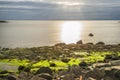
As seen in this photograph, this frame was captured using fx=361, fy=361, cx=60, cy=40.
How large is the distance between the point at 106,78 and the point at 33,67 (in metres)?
17.5

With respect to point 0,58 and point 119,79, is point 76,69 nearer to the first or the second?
point 119,79

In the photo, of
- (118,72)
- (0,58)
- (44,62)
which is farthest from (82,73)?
(0,58)

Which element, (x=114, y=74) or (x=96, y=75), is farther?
(x=96, y=75)

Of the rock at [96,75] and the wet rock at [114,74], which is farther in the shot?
the rock at [96,75]

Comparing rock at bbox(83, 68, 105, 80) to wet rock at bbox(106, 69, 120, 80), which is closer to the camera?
wet rock at bbox(106, 69, 120, 80)

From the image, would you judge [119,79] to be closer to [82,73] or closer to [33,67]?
[82,73]

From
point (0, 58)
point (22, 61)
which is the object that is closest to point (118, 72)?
point (22, 61)

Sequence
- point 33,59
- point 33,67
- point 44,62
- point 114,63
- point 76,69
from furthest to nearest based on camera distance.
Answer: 1. point 33,59
2. point 44,62
3. point 33,67
4. point 114,63
5. point 76,69

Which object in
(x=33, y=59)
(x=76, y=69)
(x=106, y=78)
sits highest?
(x=33, y=59)

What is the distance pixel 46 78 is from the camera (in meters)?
29.3

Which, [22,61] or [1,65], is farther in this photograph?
[22,61]

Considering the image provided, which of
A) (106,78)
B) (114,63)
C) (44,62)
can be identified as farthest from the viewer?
(44,62)

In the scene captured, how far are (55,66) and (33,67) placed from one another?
263 centimetres

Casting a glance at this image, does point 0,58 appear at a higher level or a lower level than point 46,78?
higher
